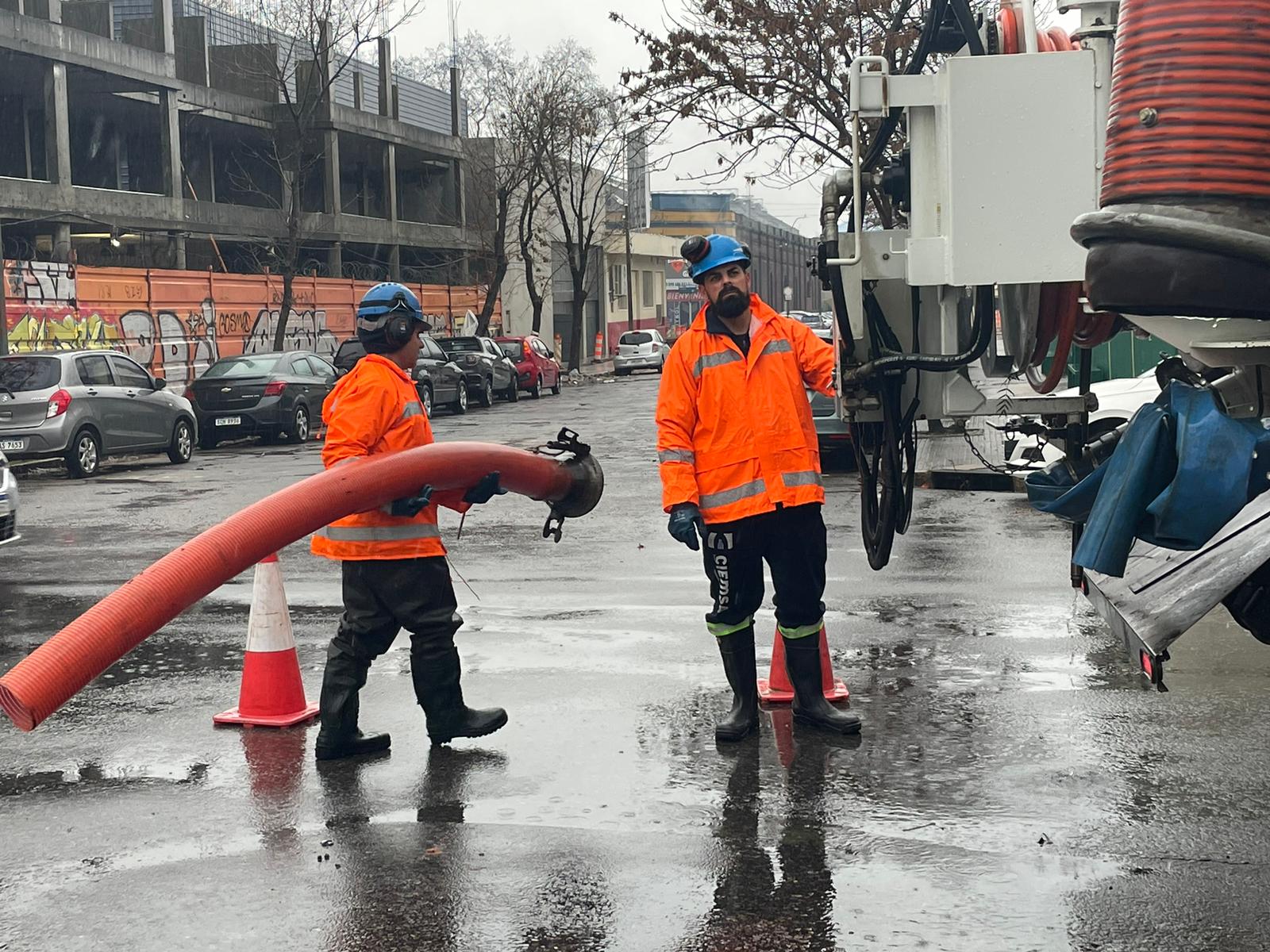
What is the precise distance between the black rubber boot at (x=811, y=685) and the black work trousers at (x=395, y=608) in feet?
4.41

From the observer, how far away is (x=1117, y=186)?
298cm

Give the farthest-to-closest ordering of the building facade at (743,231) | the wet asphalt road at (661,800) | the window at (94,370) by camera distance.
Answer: the building facade at (743,231), the window at (94,370), the wet asphalt road at (661,800)

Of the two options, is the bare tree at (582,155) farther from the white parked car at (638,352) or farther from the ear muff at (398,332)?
the ear muff at (398,332)

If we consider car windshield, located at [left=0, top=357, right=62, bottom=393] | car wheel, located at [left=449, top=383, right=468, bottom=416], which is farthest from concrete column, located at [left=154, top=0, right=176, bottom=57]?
car windshield, located at [left=0, top=357, right=62, bottom=393]

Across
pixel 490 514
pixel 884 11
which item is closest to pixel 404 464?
pixel 490 514

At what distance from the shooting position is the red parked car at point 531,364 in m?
39.9

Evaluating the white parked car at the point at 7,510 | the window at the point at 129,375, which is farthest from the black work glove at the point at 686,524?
the window at the point at 129,375

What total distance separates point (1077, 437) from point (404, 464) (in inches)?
102

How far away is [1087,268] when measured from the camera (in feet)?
10.0

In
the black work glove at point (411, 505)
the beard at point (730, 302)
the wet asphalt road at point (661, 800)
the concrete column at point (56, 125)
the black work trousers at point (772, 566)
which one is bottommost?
the wet asphalt road at point (661, 800)

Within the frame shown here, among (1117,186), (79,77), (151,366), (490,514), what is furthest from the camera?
(79,77)

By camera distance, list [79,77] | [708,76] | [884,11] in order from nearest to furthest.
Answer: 1. [884,11]
2. [708,76]
3. [79,77]

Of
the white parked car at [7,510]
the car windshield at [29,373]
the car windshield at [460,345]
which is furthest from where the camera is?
the car windshield at [460,345]

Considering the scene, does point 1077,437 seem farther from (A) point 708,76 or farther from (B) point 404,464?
(A) point 708,76
